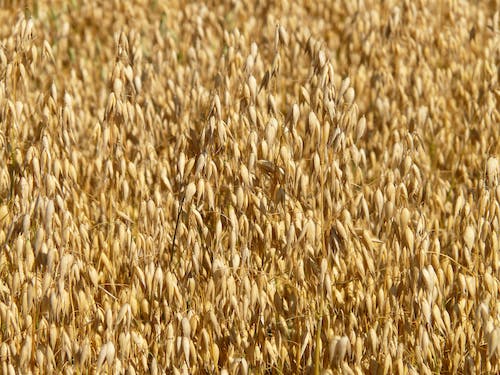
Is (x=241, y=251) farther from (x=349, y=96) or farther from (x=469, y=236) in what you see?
(x=469, y=236)

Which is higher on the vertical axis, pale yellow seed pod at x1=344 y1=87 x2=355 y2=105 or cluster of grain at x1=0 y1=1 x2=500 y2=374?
pale yellow seed pod at x1=344 y1=87 x2=355 y2=105

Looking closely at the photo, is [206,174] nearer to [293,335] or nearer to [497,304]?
[293,335]

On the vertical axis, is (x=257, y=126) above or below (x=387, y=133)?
above

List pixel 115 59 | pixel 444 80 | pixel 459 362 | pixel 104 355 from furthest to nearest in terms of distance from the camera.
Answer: pixel 444 80 → pixel 115 59 → pixel 459 362 → pixel 104 355

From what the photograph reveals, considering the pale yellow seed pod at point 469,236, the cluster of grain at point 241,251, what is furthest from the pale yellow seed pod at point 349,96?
the pale yellow seed pod at point 469,236

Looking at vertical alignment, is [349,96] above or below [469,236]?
above

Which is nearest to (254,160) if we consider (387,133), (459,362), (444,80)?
(459,362)

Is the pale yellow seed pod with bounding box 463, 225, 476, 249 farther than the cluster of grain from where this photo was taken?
Yes

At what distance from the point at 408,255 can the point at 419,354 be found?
0.97ft

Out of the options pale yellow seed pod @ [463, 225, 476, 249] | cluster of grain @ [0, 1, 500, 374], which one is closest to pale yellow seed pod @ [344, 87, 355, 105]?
cluster of grain @ [0, 1, 500, 374]

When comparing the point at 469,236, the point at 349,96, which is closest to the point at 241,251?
the point at 349,96

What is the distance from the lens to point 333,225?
2582 mm

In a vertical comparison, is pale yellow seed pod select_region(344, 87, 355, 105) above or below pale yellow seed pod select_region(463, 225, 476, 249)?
above

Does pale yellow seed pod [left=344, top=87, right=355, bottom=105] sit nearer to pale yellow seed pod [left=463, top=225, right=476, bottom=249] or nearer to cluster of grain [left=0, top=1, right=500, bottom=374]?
cluster of grain [left=0, top=1, right=500, bottom=374]
